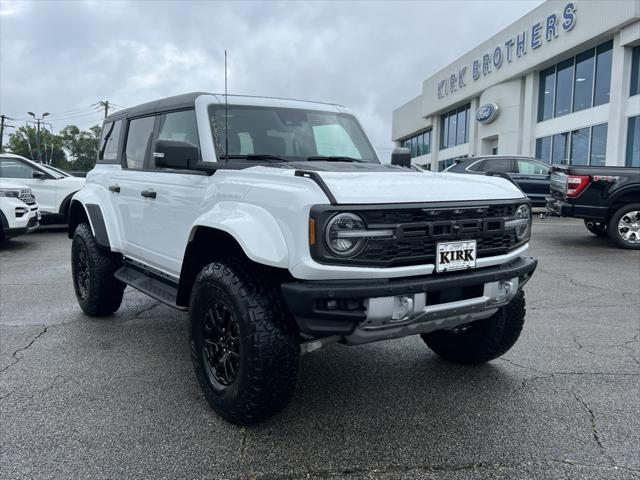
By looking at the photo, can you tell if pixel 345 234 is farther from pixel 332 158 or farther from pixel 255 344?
pixel 332 158

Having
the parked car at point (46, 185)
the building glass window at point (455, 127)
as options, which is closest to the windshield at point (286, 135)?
the parked car at point (46, 185)

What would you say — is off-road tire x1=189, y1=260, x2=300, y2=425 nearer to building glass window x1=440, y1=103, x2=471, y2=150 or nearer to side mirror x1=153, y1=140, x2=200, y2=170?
side mirror x1=153, y1=140, x2=200, y2=170

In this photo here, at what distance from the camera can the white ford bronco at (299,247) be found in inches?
105

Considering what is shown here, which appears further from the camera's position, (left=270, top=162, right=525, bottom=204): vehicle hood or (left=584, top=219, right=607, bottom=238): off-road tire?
(left=584, top=219, right=607, bottom=238): off-road tire

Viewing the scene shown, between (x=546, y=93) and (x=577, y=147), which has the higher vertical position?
(x=546, y=93)

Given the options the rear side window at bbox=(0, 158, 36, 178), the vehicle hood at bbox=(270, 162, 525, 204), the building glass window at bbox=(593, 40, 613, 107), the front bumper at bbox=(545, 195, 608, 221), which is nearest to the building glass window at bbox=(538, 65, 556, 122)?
the building glass window at bbox=(593, 40, 613, 107)

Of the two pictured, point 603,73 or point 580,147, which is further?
point 580,147

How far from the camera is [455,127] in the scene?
108ft

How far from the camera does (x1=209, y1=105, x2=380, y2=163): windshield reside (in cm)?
383

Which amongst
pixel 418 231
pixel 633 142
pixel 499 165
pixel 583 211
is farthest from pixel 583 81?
pixel 418 231

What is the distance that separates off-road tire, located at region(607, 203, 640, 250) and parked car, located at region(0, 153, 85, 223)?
36.0 ft

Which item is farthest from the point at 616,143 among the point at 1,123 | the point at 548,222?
the point at 1,123

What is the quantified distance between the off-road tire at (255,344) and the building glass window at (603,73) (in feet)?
63.4

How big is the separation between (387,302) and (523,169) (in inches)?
532
